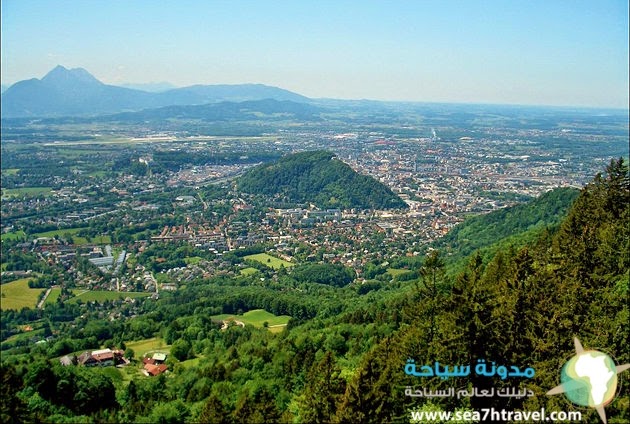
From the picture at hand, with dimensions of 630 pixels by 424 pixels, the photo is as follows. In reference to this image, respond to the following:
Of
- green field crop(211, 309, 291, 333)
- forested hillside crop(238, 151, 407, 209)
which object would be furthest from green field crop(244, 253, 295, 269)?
forested hillside crop(238, 151, 407, 209)

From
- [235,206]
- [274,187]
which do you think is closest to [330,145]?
[274,187]

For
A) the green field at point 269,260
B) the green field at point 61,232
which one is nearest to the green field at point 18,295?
the green field at point 61,232

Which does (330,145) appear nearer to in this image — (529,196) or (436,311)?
(529,196)

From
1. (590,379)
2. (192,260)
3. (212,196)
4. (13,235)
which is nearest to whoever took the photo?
(590,379)

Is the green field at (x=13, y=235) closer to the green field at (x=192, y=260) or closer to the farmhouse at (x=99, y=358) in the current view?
the green field at (x=192, y=260)

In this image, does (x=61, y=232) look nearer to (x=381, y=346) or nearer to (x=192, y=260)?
(x=192, y=260)

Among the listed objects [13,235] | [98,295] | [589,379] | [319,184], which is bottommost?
[98,295]

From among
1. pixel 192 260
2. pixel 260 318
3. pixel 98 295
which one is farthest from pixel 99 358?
pixel 192 260
